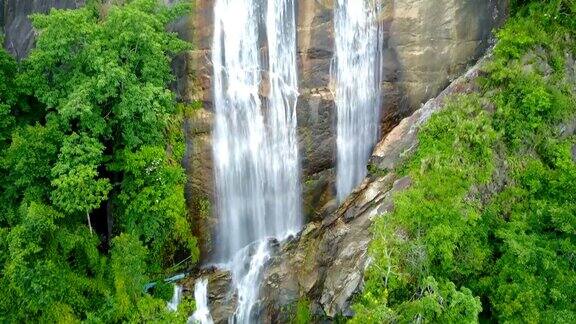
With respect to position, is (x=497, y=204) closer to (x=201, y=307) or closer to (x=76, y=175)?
(x=201, y=307)

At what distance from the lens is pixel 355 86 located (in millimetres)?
15609

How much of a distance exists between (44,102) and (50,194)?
2.27 meters

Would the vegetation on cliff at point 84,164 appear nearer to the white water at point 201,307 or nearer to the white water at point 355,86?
the white water at point 201,307

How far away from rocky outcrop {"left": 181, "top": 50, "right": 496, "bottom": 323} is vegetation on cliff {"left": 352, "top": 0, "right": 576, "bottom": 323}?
0.60m

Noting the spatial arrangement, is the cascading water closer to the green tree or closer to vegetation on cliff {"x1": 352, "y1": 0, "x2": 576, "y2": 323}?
the green tree

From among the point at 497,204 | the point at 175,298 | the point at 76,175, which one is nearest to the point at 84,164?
the point at 76,175

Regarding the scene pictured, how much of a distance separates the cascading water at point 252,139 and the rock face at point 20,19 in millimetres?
4640

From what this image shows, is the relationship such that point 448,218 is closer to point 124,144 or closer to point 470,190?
point 470,190

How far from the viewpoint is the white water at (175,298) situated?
1461cm

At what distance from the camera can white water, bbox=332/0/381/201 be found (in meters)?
15.2

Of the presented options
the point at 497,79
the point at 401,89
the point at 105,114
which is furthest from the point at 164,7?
the point at 497,79

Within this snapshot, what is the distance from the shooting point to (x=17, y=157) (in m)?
12.7

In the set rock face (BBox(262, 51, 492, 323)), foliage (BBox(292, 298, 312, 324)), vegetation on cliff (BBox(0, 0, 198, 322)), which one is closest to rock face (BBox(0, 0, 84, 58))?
vegetation on cliff (BBox(0, 0, 198, 322))

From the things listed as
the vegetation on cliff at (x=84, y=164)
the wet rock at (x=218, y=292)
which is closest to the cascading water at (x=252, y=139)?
the wet rock at (x=218, y=292)
